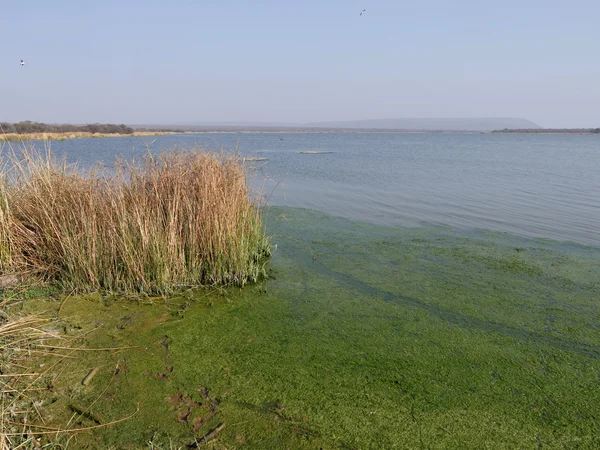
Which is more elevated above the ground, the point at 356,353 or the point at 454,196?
the point at 454,196

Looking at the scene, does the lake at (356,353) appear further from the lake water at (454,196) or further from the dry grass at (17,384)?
the lake water at (454,196)

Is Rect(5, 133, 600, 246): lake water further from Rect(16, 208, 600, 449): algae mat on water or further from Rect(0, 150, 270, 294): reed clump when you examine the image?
Rect(16, 208, 600, 449): algae mat on water

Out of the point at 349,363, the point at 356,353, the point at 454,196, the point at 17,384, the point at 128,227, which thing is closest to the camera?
the point at 17,384

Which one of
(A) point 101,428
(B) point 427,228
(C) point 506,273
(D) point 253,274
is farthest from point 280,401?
(B) point 427,228

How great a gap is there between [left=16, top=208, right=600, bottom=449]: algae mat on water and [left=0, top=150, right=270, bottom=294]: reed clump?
32 cm

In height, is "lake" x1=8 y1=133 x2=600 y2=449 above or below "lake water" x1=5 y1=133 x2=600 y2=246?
below

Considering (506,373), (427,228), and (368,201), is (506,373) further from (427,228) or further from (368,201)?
(368,201)

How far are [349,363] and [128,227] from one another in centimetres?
272

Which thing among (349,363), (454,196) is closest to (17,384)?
(349,363)

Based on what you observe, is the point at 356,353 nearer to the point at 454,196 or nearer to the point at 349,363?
the point at 349,363

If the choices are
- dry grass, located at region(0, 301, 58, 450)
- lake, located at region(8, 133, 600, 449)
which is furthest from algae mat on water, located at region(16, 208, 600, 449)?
dry grass, located at region(0, 301, 58, 450)

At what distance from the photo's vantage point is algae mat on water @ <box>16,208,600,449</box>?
2.74 m

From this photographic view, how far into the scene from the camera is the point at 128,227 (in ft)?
15.0

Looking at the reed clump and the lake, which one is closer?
the lake
